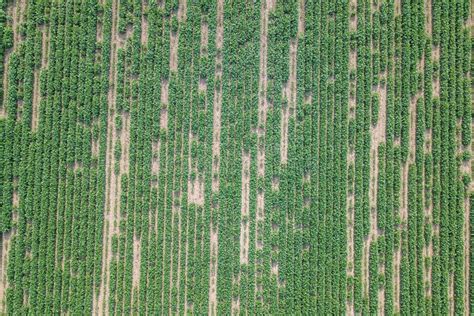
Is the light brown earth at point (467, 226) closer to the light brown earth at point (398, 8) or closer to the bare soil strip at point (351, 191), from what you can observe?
the bare soil strip at point (351, 191)

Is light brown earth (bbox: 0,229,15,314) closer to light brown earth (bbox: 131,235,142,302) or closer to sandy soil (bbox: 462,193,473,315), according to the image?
light brown earth (bbox: 131,235,142,302)

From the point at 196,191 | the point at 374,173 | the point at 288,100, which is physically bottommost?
the point at 196,191

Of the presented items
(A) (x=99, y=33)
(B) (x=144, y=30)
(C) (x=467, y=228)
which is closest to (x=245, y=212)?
(B) (x=144, y=30)

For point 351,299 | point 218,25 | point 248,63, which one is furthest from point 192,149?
point 351,299

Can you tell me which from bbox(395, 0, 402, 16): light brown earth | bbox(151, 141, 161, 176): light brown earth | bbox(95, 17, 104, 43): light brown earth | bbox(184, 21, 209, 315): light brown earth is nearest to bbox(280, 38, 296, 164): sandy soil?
bbox(184, 21, 209, 315): light brown earth

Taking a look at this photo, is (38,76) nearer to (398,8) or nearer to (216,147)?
(216,147)

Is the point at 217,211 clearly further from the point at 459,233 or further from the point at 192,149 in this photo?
the point at 459,233

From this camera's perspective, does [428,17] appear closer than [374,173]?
No
